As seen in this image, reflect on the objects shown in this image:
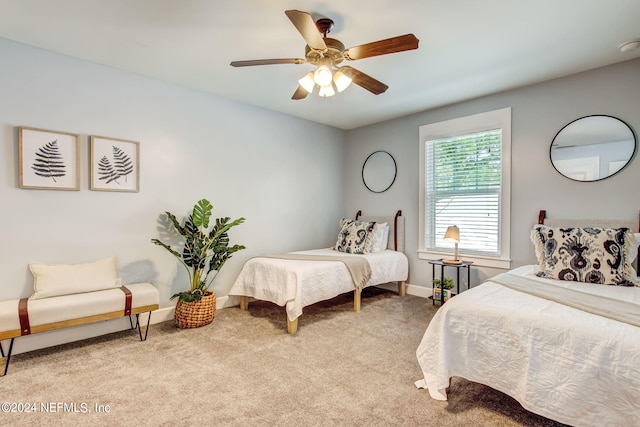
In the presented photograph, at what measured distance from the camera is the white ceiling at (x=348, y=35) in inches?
82.6

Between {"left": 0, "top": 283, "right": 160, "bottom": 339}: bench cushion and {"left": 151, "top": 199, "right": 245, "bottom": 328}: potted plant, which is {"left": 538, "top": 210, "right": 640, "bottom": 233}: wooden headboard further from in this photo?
{"left": 0, "top": 283, "right": 160, "bottom": 339}: bench cushion

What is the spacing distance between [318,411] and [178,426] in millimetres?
760

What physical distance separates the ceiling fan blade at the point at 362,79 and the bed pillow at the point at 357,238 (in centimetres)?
204

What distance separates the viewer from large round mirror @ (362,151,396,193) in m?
4.65

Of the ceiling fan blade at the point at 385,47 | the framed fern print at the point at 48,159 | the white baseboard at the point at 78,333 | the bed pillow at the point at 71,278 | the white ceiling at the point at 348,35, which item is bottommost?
the white baseboard at the point at 78,333

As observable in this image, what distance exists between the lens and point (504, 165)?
354cm

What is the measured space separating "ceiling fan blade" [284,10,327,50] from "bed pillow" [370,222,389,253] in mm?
2697

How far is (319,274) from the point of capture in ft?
10.8

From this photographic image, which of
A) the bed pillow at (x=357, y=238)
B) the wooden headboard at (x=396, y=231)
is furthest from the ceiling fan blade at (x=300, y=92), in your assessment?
the wooden headboard at (x=396, y=231)

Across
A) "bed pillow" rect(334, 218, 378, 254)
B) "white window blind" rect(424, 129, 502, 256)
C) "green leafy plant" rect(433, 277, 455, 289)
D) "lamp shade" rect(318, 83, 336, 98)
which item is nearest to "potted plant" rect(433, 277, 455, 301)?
"green leafy plant" rect(433, 277, 455, 289)

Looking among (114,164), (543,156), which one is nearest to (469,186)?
(543,156)

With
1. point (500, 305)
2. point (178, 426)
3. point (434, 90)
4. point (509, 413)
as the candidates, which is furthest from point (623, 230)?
point (178, 426)

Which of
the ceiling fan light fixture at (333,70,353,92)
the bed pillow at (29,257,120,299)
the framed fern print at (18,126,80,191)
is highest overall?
the ceiling fan light fixture at (333,70,353,92)

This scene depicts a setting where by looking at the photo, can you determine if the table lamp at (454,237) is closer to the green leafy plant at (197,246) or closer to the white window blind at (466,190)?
the white window blind at (466,190)
